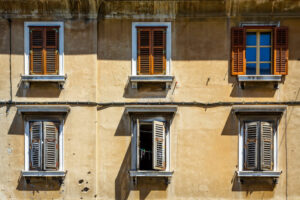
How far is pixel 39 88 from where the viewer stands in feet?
46.4

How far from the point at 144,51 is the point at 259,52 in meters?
3.58

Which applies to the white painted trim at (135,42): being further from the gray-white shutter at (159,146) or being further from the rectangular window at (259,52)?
the rectangular window at (259,52)

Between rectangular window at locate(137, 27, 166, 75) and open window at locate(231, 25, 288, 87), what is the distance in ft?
7.07

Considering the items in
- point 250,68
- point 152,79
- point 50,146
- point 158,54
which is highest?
point 158,54

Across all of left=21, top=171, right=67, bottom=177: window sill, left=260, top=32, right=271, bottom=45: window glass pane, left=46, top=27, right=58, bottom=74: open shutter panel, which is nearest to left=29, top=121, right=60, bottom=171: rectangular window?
left=21, top=171, right=67, bottom=177: window sill

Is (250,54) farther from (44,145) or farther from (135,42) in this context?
(44,145)

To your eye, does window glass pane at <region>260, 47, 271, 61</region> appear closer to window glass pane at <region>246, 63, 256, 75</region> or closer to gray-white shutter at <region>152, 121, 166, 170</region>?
window glass pane at <region>246, 63, 256, 75</region>

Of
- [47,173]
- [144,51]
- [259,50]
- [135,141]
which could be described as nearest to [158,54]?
[144,51]

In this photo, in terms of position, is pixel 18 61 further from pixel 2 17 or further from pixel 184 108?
pixel 184 108

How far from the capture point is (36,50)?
14.2 m

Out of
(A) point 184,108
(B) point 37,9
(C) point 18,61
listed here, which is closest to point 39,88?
(C) point 18,61

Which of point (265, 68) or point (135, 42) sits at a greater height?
point (135, 42)

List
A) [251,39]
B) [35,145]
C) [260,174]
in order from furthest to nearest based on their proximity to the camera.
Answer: [251,39], [35,145], [260,174]

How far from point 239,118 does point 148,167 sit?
3165 millimetres
